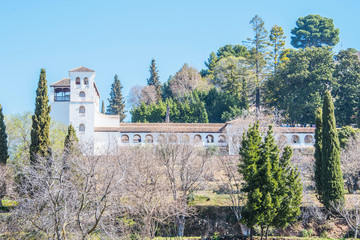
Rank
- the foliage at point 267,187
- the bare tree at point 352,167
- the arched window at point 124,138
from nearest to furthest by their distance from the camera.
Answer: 1. the foliage at point 267,187
2. the bare tree at point 352,167
3. the arched window at point 124,138

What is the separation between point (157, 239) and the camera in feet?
63.7

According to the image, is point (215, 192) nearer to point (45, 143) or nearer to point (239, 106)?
point (45, 143)

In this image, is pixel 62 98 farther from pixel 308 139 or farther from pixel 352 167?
pixel 352 167

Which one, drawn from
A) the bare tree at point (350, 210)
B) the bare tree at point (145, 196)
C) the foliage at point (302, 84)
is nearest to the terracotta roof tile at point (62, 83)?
the bare tree at point (145, 196)

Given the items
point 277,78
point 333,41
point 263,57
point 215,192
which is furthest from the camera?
point 333,41

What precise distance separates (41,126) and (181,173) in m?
8.84

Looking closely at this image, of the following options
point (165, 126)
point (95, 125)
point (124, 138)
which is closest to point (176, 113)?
point (124, 138)

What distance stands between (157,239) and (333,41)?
2481 inches

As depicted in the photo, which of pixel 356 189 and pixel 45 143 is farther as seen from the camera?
pixel 356 189

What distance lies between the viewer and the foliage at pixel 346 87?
43312 mm

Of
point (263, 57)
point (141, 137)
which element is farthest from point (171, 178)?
point (263, 57)

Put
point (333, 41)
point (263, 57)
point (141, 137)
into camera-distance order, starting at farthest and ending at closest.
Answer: point (333, 41) < point (263, 57) < point (141, 137)

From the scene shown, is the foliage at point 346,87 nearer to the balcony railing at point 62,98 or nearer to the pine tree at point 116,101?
the balcony railing at point 62,98

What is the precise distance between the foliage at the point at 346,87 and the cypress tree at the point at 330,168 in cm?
2078
